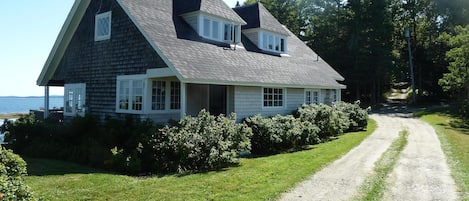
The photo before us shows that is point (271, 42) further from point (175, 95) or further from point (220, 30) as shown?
point (175, 95)

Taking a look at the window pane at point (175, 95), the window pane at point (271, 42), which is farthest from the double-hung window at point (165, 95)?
the window pane at point (271, 42)

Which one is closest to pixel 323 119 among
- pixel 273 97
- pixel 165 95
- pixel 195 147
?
pixel 273 97

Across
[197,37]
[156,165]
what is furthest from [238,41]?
[156,165]

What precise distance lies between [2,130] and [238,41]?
454 inches

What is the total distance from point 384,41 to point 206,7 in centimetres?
3509

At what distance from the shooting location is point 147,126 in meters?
12.5

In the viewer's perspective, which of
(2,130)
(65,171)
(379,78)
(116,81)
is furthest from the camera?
(379,78)

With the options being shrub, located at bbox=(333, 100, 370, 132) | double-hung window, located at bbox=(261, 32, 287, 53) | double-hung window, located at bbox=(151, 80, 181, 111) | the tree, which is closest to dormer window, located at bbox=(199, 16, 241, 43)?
double-hung window, located at bbox=(261, 32, 287, 53)

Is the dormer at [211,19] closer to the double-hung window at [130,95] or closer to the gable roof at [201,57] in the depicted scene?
the gable roof at [201,57]

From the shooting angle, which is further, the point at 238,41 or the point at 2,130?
the point at 238,41

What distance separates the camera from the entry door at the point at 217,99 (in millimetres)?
18781

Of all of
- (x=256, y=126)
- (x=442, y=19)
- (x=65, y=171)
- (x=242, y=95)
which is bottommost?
(x=65, y=171)

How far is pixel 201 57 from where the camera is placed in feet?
47.9

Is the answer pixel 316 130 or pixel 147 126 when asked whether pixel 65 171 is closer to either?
pixel 147 126
